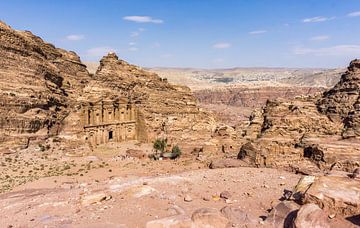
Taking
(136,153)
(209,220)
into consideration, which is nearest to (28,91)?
(136,153)

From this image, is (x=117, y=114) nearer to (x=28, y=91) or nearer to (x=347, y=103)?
(x=28, y=91)

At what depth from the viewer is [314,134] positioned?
2503 cm

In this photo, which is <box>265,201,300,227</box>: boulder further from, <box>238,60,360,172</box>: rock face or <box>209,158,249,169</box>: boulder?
<box>209,158,249,169</box>: boulder

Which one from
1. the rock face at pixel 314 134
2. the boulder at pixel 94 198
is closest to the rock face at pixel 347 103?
the rock face at pixel 314 134

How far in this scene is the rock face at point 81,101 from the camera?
119 feet

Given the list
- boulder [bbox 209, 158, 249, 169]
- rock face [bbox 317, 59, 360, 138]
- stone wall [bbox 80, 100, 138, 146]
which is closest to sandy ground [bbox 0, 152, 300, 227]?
boulder [bbox 209, 158, 249, 169]

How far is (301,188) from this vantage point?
462 inches

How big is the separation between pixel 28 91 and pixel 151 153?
1582 cm

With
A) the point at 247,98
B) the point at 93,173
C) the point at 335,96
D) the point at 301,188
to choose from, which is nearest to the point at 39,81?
the point at 93,173

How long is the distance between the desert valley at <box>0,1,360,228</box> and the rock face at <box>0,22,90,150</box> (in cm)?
14

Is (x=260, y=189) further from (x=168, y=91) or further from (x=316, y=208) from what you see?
(x=168, y=91)

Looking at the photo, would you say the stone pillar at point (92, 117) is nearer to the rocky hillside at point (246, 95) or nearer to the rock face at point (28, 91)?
the rock face at point (28, 91)

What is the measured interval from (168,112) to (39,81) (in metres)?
17.5

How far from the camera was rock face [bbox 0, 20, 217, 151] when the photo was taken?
36406mm
